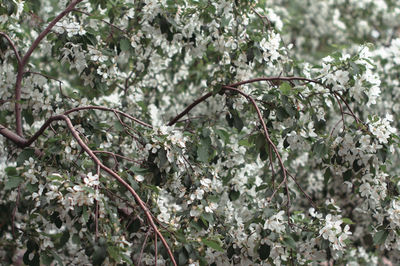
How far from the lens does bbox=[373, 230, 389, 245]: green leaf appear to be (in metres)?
2.24

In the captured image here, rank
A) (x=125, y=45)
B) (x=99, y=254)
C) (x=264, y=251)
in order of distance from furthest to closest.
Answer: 1. (x=125, y=45)
2. (x=264, y=251)
3. (x=99, y=254)

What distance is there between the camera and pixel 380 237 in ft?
7.38

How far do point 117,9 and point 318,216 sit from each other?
5.90 ft

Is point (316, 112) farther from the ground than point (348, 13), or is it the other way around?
point (348, 13)

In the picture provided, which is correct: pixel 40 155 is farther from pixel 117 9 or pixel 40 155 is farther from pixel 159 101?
pixel 159 101

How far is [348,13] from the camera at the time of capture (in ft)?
22.9

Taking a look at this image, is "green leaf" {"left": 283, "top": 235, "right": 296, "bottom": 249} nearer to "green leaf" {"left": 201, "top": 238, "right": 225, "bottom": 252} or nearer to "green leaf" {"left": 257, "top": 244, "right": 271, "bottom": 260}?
"green leaf" {"left": 257, "top": 244, "right": 271, "bottom": 260}

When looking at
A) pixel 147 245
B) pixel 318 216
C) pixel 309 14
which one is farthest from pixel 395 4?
pixel 147 245

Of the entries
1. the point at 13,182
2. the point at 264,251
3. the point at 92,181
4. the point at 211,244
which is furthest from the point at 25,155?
the point at 264,251

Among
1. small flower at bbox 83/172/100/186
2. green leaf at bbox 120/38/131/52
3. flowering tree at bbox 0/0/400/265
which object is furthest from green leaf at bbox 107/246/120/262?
green leaf at bbox 120/38/131/52

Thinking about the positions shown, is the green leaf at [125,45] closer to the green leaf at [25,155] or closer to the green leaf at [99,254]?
the green leaf at [25,155]

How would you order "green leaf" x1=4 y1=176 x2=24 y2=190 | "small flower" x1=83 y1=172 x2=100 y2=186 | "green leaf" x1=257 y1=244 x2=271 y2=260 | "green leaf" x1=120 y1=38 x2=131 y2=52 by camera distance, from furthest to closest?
1. "green leaf" x1=120 y1=38 x2=131 y2=52
2. "green leaf" x1=4 y1=176 x2=24 y2=190
3. "green leaf" x1=257 y1=244 x2=271 y2=260
4. "small flower" x1=83 y1=172 x2=100 y2=186

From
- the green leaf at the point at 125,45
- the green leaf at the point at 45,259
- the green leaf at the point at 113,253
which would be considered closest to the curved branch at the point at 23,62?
the green leaf at the point at 125,45

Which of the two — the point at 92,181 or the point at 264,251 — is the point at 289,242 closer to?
the point at 264,251
